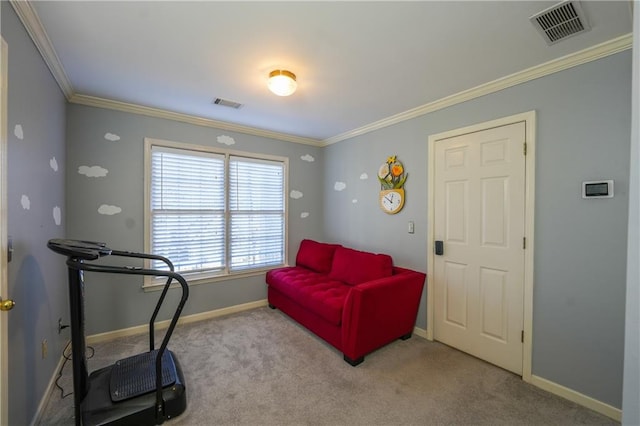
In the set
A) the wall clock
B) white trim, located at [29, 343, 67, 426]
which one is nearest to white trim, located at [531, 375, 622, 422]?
the wall clock

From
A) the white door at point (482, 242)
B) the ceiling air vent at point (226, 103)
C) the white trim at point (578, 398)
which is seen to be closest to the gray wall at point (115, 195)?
the ceiling air vent at point (226, 103)

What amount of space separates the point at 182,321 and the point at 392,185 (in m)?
3.00

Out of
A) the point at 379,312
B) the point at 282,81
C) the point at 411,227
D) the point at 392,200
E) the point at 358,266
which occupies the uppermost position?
the point at 282,81

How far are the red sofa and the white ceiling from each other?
1.83m

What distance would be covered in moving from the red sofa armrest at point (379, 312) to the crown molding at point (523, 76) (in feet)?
5.83

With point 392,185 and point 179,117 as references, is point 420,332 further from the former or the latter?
point 179,117

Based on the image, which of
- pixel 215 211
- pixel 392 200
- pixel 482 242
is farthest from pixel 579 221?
pixel 215 211

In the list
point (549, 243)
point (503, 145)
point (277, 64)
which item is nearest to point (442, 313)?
point (549, 243)

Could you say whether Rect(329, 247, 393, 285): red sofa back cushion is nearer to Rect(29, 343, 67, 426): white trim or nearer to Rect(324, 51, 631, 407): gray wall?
Rect(324, 51, 631, 407): gray wall

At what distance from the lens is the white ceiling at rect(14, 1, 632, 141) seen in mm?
1556

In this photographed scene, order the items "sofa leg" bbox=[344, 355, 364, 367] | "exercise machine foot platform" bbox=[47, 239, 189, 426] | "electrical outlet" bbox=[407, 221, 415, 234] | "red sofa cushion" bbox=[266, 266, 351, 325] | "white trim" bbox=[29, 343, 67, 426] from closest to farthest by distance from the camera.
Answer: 1. "exercise machine foot platform" bbox=[47, 239, 189, 426]
2. "white trim" bbox=[29, 343, 67, 426]
3. "sofa leg" bbox=[344, 355, 364, 367]
4. "red sofa cushion" bbox=[266, 266, 351, 325]
5. "electrical outlet" bbox=[407, 221, 415, 234]

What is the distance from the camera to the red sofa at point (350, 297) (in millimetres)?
2426

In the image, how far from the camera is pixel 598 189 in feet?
6.13

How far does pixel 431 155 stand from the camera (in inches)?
113
